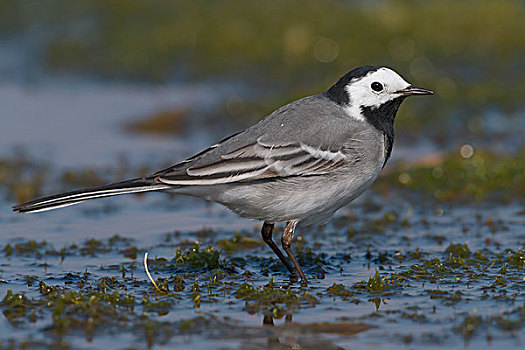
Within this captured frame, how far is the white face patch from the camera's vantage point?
7.73 m

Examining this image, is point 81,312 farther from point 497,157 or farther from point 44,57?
point 44,57

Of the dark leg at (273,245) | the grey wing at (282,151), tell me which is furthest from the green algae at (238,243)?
the grey wing at (282,151)

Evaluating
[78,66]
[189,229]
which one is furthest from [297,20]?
[189,229]

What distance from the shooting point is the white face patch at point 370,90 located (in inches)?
305

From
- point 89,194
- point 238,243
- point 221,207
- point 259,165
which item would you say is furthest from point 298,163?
point 221,207

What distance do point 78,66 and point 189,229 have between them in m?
9.04

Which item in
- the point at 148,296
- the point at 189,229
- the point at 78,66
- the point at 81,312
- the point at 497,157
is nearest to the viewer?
the point at 81,312

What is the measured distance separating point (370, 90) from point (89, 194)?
2554 mm

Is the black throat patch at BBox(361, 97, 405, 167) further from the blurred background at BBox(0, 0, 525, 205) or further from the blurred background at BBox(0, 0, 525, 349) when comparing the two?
the blurred background at BBox(0, 0, 525, 205)

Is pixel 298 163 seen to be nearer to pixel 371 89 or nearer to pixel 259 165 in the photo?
pixel 259 165

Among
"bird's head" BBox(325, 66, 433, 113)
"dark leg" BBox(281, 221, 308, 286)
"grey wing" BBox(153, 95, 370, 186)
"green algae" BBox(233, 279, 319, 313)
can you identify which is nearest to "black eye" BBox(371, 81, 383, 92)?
"bird's head" BBox(325, 66, 433, 113)

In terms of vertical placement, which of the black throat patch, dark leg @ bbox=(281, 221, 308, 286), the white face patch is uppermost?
the white face patch

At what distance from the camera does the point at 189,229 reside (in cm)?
960

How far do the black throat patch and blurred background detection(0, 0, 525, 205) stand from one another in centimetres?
314
